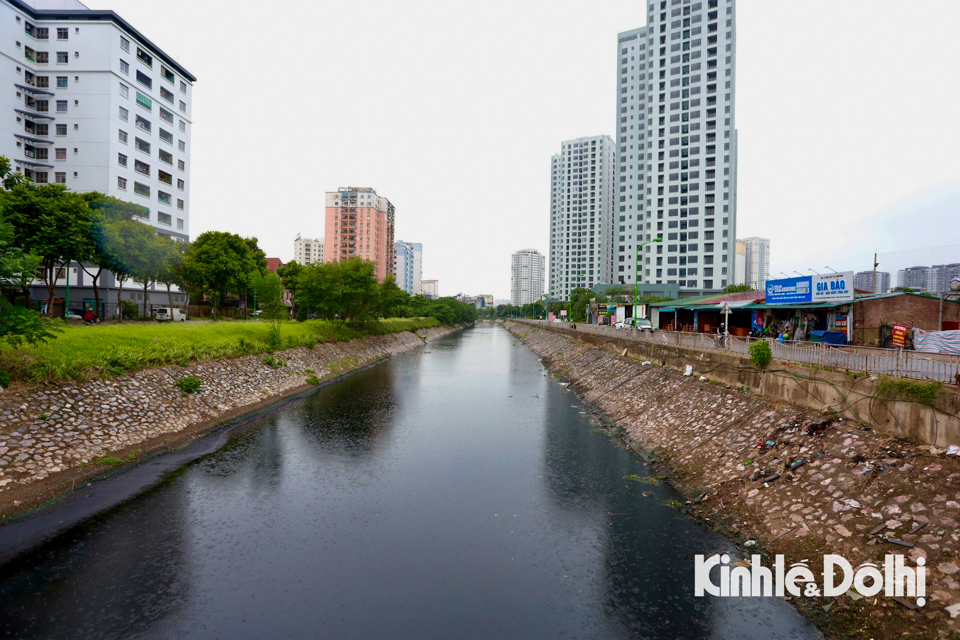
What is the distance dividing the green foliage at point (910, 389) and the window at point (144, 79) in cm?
8319

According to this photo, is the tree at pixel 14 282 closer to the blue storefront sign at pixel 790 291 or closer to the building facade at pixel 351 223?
the blue storefront sign at pixel 790 291

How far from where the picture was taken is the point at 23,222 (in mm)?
26484

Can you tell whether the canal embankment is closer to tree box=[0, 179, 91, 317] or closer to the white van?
tree box=[0, 179, 91, 317]

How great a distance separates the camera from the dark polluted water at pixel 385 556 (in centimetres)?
824

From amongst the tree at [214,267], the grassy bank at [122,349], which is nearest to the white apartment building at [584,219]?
the tree at [214,267]

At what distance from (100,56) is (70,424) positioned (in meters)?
64.8

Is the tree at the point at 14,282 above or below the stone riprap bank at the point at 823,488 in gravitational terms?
above

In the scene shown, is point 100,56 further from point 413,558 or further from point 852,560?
point 852,560

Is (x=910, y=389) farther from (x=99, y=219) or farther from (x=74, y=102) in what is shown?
(x=74, y=102)

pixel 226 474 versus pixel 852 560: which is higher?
pixel 852 560

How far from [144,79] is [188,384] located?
206 ft

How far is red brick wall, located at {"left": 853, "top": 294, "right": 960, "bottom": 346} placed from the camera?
2198cm

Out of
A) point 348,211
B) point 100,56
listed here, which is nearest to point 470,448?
point 100,56

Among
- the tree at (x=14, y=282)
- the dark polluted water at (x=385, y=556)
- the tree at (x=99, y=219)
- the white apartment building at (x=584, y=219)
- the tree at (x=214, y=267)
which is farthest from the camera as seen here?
the white apartment building at (x=584, y=219)
